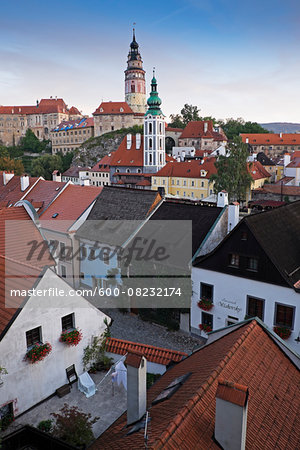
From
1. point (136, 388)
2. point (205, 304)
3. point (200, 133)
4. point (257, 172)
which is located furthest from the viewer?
point (200, 133)

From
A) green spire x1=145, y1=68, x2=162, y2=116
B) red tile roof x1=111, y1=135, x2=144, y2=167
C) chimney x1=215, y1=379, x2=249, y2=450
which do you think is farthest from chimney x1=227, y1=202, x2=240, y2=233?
green spire x1=145, y1=68, x2=162, y2=116

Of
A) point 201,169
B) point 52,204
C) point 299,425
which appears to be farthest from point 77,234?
point 201,169

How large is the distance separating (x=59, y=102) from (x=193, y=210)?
139 meters

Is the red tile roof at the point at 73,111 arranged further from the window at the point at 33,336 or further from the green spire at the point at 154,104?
the window at the point at 33,336

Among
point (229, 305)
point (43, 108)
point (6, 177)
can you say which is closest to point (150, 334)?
point (229, 305)

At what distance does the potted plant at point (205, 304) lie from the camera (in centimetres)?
1867

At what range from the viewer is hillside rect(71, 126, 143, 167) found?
4242 inches

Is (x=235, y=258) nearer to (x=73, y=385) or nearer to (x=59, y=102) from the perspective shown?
(x=73, y=385)

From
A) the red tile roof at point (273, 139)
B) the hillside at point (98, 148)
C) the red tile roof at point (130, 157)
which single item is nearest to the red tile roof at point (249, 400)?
the red tile roof at point (130, 157)

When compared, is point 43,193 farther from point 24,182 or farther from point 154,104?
point 154,104

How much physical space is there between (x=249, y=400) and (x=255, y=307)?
10256 millimetres

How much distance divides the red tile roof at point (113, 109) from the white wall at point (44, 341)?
355 feet

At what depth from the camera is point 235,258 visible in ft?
58.4

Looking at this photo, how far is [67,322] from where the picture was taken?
521 inches
